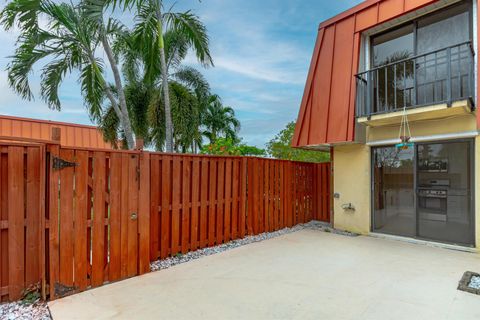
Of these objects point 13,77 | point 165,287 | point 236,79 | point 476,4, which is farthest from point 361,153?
point 13,77

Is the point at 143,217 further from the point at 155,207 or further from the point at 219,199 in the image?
the point at 219,199

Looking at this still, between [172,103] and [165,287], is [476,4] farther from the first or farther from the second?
[172,103]

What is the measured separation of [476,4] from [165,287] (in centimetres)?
721

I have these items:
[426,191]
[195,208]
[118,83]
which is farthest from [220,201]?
[118,83]

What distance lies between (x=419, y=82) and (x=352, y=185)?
107 inches

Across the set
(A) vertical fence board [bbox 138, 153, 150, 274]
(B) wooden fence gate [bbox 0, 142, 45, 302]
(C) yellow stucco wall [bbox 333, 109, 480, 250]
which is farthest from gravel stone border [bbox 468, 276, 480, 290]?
(B) wooden fence gate [bbox 0, 142, 45, 302]

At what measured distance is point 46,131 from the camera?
12898mm

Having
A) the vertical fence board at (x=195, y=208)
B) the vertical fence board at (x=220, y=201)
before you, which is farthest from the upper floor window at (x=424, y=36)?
the vertical fence board at (x=195, y=208)

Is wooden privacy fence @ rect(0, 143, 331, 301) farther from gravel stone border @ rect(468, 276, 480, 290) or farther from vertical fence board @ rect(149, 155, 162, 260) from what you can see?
gravel stone border @ rect(468, 276, 480, 290)

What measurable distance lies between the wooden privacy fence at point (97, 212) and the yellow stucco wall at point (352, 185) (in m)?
3.20

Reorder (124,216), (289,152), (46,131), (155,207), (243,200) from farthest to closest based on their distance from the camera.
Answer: (46,131) < (289,152) < (243,200) < (155,207) < (124,216)

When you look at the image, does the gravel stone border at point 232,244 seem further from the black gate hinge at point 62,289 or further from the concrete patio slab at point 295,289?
the black gate hinge at point 62,289

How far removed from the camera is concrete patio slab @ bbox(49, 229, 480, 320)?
2.85 m

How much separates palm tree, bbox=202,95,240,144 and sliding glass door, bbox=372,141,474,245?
12.2 metres
